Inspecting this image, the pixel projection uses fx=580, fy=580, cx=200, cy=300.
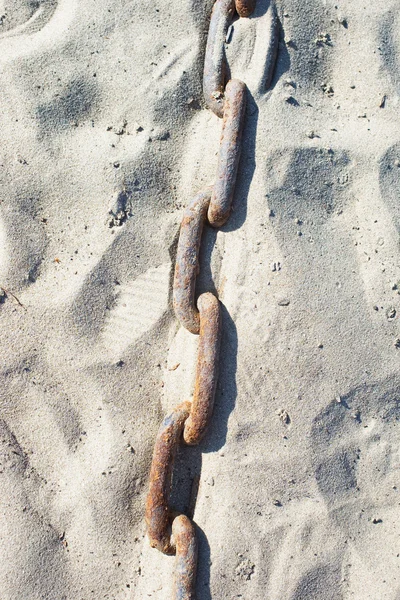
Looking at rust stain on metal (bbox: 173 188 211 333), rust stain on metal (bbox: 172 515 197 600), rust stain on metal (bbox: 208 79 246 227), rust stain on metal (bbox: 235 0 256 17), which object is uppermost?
rust stain on metal (bbox: 235 0 256 17)

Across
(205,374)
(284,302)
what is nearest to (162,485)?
(205,374)

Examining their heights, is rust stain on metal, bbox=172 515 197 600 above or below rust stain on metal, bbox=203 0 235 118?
below

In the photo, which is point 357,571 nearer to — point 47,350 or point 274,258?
point 274,258

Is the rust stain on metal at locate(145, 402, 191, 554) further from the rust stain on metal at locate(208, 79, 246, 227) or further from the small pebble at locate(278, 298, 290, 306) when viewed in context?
the rust stain on metal at locate(208, 79, 246, 227)

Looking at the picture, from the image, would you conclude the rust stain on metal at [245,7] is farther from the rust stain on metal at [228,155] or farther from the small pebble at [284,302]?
the small pebble at [284,302]

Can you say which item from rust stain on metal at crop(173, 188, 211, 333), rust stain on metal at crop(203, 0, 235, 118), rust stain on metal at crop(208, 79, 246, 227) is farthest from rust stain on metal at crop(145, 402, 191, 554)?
rust stain on metal at crop(203, 0, 235, 118)

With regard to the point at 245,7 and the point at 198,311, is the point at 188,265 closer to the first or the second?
the point at 198,311
